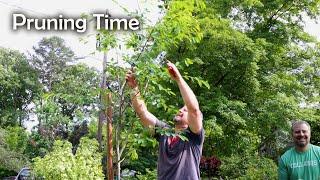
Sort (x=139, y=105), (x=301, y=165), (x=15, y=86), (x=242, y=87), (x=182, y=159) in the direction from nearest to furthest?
(x=182, y=159), (x=139, y=105), (x=301, y=165), (x=242, y=87), (x=15, y=86)

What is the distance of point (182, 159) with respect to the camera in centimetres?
245

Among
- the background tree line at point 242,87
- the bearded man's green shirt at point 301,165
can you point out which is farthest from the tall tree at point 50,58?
the bearded man's green shirt at point 301,165

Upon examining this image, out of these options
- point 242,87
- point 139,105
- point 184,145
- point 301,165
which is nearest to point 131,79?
point 139,105

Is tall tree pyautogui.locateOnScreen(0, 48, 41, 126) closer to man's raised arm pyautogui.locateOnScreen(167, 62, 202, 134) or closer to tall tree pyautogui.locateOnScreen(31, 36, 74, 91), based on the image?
tall tree pyautogui.locateOnScreen(31, 36, 74, 91)

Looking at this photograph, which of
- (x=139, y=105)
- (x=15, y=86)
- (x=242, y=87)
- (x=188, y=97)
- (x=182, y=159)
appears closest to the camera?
(x=188, y=97)

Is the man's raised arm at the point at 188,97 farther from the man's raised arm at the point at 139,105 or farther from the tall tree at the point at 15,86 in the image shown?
the tall tree at the point at 15,86

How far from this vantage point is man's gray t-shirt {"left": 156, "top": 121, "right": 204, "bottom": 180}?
2.42 m

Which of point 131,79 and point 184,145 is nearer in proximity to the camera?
point 184,145

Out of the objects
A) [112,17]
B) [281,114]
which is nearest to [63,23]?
[112,17]

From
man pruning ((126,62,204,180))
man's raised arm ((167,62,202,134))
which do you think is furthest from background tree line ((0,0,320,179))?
man's raised arm ((167,62,202,134))

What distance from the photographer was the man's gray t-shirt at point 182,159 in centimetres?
242

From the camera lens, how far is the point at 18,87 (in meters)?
34.6

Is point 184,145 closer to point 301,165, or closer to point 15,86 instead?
point 301,165

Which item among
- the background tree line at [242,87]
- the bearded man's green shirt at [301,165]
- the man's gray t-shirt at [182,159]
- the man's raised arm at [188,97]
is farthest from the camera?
the background tree line at [242,87]
